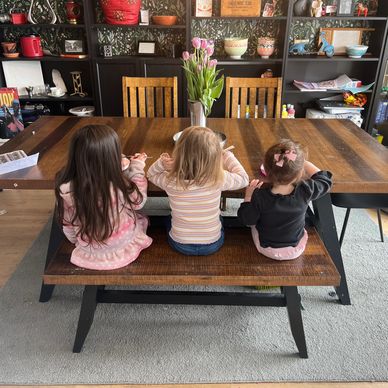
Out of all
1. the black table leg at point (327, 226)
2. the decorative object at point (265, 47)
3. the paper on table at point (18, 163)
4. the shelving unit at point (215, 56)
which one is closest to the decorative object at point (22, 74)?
the shelving unit at point (215, 56)

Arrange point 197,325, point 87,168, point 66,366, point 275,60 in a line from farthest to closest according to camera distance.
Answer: point 275,60, point 197,325, point 66,366, point 87,168

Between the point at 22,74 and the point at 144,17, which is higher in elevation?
the point at 144,17

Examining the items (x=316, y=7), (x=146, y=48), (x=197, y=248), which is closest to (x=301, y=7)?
(x=316, y=7)

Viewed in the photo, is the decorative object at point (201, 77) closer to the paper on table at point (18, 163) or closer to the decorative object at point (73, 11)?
the paper on table at point (18, 163)

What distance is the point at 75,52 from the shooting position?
3629mm

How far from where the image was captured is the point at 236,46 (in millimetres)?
3430

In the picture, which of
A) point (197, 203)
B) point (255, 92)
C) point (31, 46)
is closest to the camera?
point (197, 203)

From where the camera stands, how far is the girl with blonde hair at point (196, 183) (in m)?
1.42

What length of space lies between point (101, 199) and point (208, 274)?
0.49 metres

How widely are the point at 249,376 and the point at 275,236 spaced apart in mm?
582

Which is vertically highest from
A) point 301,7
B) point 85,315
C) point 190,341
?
point 301,7

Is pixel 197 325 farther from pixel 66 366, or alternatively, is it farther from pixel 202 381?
pixel 66 366

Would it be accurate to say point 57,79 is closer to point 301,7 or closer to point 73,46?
point 73,46

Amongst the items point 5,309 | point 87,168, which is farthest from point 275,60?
point 5,309
